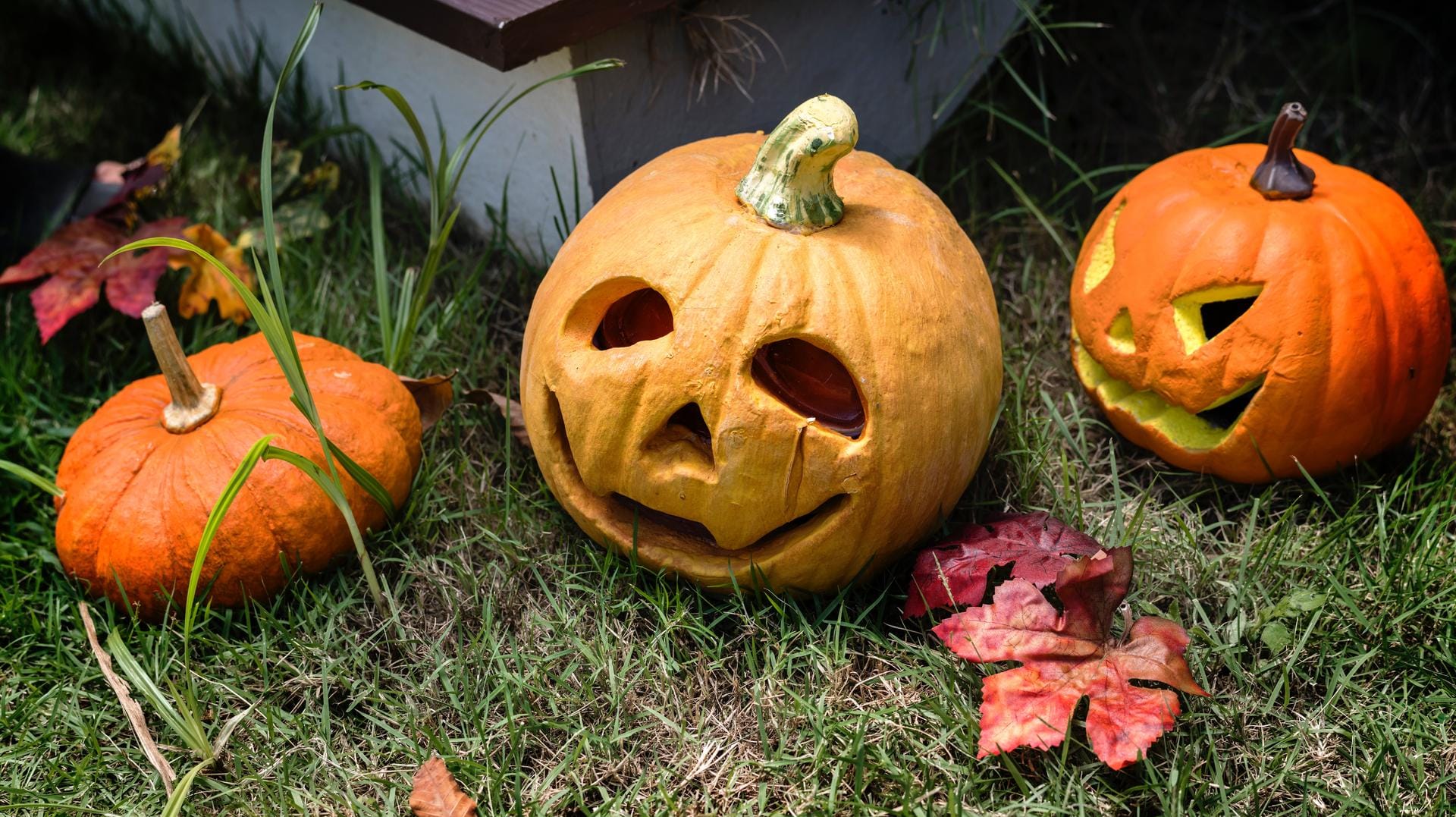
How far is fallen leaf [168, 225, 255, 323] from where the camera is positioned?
2.73 metres

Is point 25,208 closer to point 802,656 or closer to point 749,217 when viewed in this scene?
point 749,217

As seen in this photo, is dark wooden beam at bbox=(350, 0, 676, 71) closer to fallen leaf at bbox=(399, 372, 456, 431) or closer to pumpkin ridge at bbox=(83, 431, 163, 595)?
fallen leaf at bbox=(399, 372, 456, 431)

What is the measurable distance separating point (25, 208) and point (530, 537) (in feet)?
5.50

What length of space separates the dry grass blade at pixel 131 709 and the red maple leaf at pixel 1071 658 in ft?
4.30

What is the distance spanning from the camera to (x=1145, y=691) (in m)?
1.87

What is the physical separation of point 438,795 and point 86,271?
1.58 meters

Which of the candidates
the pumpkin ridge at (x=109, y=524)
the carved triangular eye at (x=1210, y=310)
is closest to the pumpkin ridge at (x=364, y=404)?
the pumpkin ridge at (x=109, y=524)

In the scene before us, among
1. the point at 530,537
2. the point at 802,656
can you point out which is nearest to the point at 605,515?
the point at 530,537

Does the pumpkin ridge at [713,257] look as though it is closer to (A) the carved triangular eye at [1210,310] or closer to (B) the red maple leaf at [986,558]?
(B) the red maple leaf at [986,558]

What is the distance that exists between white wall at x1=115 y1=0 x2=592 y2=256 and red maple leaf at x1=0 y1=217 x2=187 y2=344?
63 centimetres

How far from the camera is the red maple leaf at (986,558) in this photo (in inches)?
79.6

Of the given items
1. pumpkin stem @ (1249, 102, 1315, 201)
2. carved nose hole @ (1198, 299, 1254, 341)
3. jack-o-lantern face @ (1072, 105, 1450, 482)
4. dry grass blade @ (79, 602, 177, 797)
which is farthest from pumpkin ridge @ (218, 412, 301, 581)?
pumpkin stem @ (1249, 102, 1315, 201)

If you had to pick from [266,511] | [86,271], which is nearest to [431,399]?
[266,511]

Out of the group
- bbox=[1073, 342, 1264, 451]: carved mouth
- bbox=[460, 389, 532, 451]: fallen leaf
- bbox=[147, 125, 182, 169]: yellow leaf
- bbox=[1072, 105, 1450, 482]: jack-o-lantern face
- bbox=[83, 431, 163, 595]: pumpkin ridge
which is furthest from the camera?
bbox=[147, 125, 182, 169]: yellow leaf
